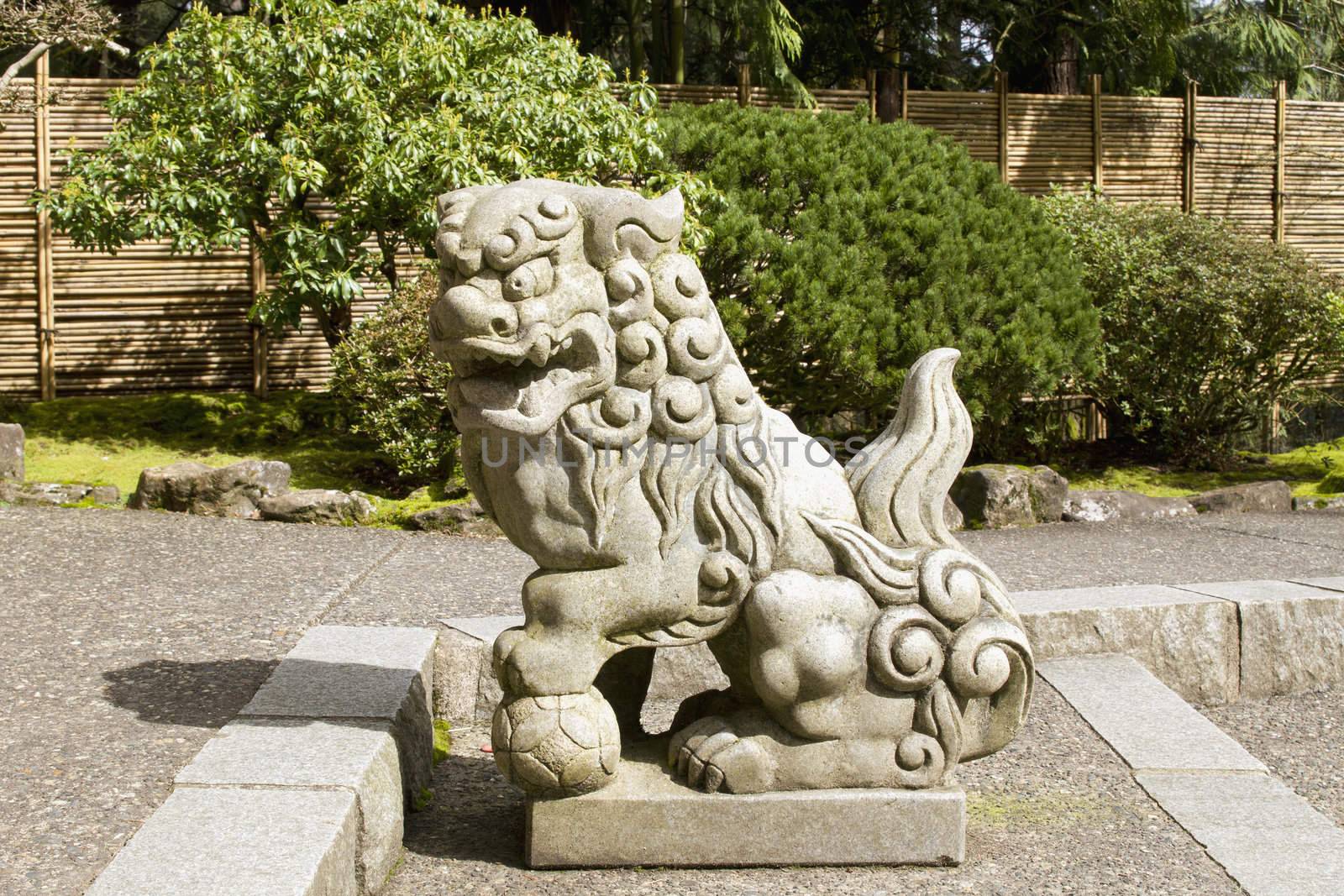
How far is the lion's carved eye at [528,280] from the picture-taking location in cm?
276

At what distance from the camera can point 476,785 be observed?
3619mm

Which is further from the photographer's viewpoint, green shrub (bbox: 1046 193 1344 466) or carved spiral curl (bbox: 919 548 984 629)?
green shrub (bbox: 1046 193 1344 466)

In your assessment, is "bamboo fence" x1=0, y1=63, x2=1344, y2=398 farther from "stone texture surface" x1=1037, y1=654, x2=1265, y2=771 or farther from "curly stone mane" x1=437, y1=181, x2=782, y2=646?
"curly stone mane" x1=437, y1=181, x2=782, y2=646

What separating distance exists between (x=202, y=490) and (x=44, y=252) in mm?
3371

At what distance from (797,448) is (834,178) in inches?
220

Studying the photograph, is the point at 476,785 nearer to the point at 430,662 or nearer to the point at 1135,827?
the point at 430,662

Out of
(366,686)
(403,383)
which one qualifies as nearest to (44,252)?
(403,383)

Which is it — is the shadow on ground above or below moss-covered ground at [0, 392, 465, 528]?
below

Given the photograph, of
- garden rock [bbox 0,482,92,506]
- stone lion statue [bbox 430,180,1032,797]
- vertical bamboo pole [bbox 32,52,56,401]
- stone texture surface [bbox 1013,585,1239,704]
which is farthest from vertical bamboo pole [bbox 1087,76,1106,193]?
stone lion statue [bbox 430,180,1032,797]

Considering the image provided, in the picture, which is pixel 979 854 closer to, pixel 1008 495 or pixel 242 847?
pixel 242 847

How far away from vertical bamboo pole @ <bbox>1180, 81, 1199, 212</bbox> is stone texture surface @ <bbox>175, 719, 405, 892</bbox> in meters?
10.6

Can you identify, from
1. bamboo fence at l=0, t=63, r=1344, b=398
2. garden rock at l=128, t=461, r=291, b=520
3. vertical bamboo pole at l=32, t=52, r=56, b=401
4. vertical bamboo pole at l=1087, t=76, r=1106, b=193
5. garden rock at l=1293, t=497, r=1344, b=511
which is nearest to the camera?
garden rock at l=128, t=461, r=291, b=520

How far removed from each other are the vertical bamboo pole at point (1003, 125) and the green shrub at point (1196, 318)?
130 centimetres

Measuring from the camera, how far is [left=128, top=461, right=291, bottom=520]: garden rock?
705 cm
